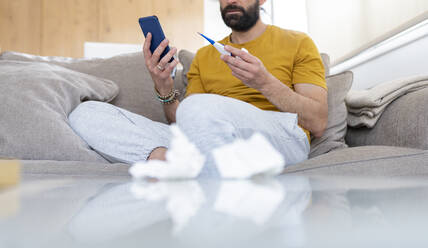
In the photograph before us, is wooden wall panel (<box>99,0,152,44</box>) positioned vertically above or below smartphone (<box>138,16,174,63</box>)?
above

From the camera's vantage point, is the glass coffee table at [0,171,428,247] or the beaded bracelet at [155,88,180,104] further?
the beaded bracelet at [155,88,180,104]

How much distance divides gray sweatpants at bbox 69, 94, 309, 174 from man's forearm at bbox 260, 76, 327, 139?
94mm

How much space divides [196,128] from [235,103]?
0.16 meters

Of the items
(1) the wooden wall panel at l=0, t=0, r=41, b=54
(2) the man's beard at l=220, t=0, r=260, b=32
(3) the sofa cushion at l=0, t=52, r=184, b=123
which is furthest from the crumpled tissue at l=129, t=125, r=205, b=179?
(1) the wooden wall panel at l=0, t=0, r=41, b=54

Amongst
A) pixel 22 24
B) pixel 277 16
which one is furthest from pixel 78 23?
pixel 277 16

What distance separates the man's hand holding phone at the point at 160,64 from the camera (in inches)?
51.9

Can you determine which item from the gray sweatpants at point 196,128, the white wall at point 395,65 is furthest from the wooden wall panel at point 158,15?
the gray sweatpants at point 196,128

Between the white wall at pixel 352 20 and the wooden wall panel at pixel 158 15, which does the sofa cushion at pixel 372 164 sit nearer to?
the white wall at pixel 352 20

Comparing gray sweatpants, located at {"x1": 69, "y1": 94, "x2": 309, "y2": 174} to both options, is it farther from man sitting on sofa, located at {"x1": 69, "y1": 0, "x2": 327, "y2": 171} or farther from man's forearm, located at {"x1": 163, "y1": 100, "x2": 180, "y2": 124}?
man's forearm, located at {"x1": 163, "y1": 100, "x2": 180, "y2": 124}

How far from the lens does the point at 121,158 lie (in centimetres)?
108

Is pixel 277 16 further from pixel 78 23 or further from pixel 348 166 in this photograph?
pixel 348 166

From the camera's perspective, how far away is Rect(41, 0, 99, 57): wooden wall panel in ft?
12.0

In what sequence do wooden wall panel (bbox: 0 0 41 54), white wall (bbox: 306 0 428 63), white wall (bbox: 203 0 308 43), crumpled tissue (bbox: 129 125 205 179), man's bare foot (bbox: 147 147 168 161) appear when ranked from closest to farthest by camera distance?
crumpled tissue (bbox: 129 125 205 179) < man's bare foot (bbox: 147 147 168 161) < white wall (bbox: 306 0 428 63) < white wall (bbox: 203 0 308 43) < wooden wall panel (bbox: 0 0 41 54)

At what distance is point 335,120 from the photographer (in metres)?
1.40
